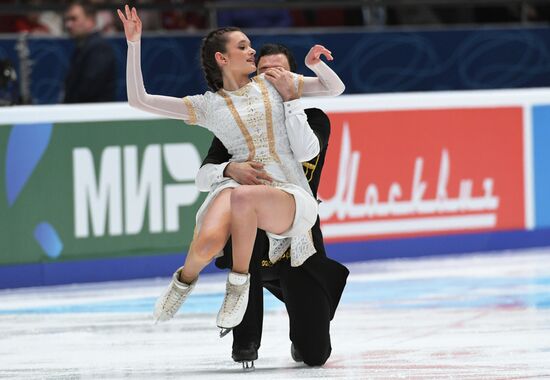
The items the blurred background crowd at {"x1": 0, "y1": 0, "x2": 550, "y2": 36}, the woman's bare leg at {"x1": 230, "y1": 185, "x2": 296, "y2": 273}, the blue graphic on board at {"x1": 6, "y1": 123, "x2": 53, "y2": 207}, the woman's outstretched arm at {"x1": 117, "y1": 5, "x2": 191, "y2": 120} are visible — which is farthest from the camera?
the blurred background crowd at {"x1": 0, "y1": 0, "x2": 550, "y2": 36}

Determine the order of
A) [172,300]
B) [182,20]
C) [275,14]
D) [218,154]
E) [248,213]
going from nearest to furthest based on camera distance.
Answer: [248,213], [172,300], [218,154], [182,20], [275,14]

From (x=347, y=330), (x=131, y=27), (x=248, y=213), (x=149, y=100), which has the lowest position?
(x=347, y=330)

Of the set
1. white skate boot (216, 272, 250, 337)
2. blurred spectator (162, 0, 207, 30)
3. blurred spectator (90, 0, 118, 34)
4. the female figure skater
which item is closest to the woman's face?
the female figure skater

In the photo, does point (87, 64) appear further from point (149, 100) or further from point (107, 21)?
point (149, 100)

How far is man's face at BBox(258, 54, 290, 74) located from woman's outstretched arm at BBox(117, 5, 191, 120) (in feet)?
1.18

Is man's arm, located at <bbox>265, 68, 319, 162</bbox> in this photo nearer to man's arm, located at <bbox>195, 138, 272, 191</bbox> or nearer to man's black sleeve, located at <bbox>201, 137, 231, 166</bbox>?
man's arm, located at <bbox>195, 138, 272, 191</bbox>

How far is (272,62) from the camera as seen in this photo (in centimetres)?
539

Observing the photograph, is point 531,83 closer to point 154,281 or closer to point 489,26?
point 489,26

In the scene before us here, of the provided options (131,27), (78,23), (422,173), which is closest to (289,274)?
(131,27)

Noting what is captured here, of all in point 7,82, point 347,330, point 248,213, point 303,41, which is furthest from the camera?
point 303,41

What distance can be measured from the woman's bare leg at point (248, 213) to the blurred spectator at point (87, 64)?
420cm

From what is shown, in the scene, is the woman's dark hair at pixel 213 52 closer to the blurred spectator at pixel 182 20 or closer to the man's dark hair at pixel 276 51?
the man's dark hair at pixel 276 51

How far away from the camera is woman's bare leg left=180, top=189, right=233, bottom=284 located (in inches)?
196

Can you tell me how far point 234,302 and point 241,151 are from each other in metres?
0.59
